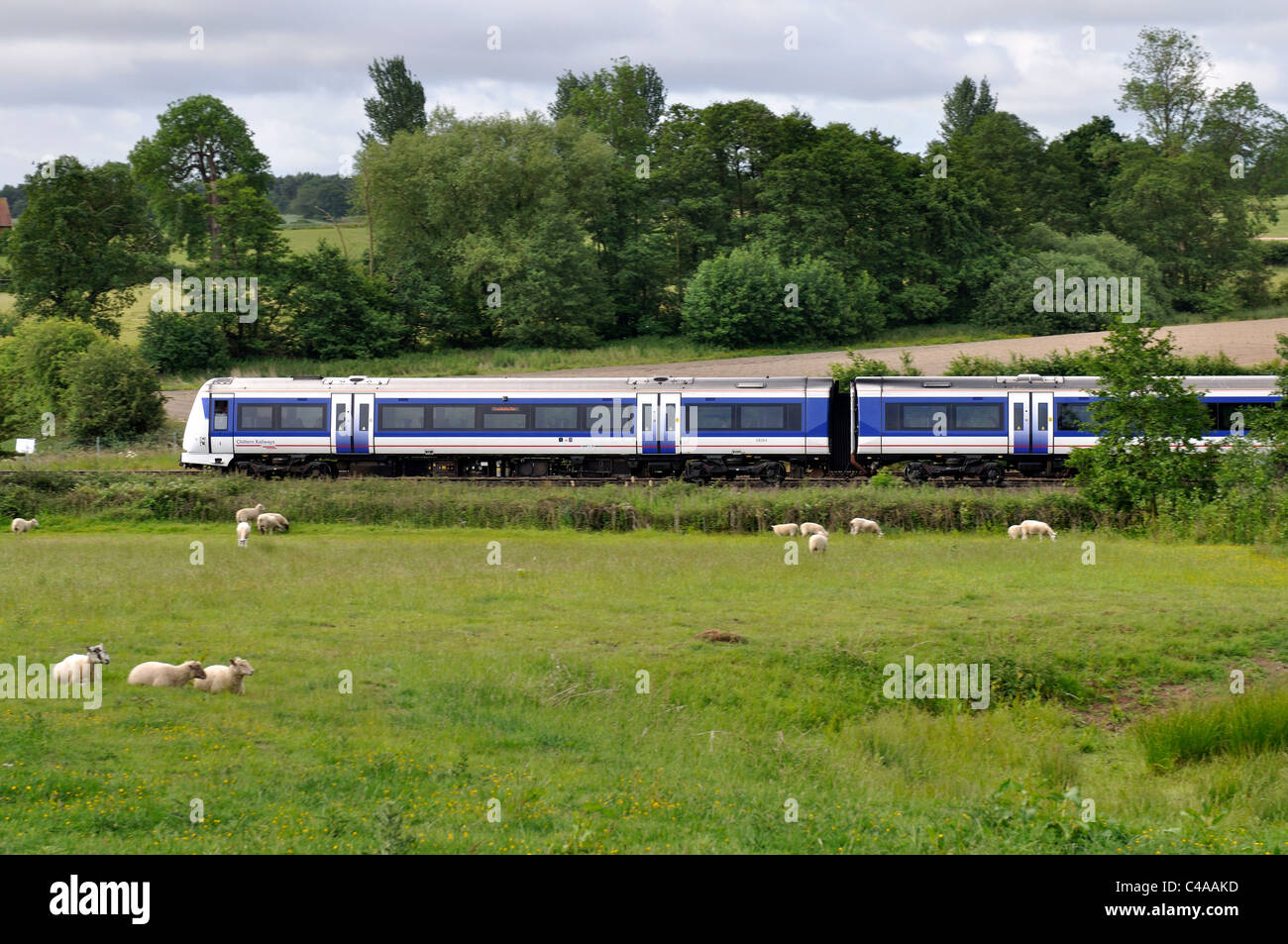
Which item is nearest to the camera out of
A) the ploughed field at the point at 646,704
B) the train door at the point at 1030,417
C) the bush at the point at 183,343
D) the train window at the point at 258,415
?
the ploughed field at the point at 646,704

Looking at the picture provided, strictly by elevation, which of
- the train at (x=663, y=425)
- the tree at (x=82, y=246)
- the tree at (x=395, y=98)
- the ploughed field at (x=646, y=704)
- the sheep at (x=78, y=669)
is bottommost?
the ploughed field at (x=646, y=704)

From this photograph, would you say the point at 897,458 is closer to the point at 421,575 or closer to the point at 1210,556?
the point at 1210,556

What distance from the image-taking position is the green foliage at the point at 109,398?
51625 millimetres

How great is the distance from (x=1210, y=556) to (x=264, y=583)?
19.0 meters

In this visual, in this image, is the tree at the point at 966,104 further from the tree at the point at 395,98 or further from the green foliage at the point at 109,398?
the green foliage at the point at 109,398

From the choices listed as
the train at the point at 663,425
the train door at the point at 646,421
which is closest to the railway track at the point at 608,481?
the train at the point at 663,425

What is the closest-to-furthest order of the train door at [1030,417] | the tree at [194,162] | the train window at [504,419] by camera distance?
1. the train door at [1030,417]
2. the train window at [504,419]
3. the tree at [194,162]

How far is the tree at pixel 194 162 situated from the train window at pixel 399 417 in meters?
42.0

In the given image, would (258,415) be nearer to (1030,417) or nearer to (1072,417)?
(1030,417)

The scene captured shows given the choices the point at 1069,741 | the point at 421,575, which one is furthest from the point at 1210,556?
the point at 421,575

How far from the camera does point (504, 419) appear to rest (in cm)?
4197

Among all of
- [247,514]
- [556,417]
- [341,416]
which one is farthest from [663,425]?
[247,514]

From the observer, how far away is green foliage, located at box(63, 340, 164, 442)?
5162cm

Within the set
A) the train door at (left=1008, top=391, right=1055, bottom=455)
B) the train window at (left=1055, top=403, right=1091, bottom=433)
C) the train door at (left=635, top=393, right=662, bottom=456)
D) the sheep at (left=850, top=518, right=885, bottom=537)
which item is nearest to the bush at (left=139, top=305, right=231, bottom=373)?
the train door at (left=635, top=393, right=662, bottom=456)
